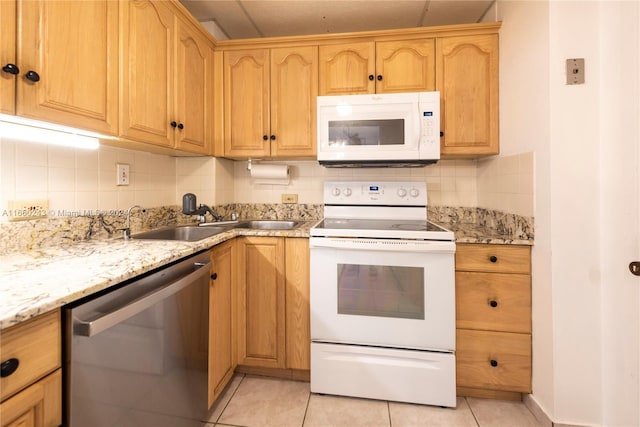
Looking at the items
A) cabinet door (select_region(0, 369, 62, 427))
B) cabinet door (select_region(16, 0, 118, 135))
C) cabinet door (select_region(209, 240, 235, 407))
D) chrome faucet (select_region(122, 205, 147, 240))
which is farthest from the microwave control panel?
cabinet door (select_region(0, 369, 62, 427))

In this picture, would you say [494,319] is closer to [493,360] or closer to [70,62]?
[493,360]

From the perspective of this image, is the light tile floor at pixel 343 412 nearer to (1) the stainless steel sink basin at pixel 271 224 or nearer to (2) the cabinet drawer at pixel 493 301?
(2) the cabinet drawer at pixel 493 301

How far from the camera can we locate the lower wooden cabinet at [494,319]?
1.48 m

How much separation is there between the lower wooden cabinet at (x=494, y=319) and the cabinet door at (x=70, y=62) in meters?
1.78

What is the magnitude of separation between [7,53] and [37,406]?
958mm

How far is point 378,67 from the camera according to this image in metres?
1.86

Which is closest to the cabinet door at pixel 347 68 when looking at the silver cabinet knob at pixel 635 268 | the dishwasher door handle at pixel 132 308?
the dishwasher door handle at pixel 132 308

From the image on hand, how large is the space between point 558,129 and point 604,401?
3.98 ft

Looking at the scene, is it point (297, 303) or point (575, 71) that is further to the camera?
point (297, 303)

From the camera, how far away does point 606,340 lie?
4.12 ft

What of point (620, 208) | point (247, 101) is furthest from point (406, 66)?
point (620, 208)

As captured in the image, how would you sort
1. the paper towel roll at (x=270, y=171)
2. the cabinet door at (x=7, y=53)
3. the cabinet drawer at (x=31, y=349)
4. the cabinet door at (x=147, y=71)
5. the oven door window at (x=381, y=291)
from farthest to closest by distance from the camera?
the paper towel roll at (x=270, y=171) < the oven door window at (x=381, y=291) < the cabinet door at (x=147, y=71) < the cabinet door at (x=7, y=53) < the cabinet drawer at (x=31, y=349)

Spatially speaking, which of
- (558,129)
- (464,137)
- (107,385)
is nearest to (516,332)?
(558,129)

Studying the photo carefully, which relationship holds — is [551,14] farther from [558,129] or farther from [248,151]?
[248,151]
